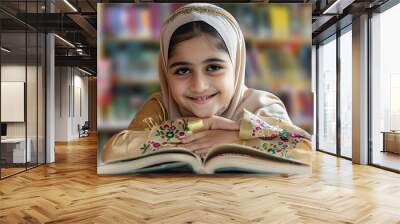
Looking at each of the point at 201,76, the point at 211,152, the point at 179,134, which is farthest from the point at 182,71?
the point at 211,152

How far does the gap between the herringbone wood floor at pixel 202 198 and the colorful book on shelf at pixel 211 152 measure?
181mm

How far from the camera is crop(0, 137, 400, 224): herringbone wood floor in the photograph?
3902mm

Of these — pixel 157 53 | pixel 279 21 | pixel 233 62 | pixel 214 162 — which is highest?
pixel 279 21

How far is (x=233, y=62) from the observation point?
6.44 m

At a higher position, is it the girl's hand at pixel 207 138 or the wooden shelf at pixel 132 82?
the wooden shelf at pixel 132 82

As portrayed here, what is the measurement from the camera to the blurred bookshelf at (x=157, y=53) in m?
6.53

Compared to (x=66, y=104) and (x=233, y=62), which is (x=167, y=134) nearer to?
(x=233, y=62)

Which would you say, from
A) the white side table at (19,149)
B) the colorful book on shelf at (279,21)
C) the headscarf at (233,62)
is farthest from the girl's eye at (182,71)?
the white side table at (19,149)

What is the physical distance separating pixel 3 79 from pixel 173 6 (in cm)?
306

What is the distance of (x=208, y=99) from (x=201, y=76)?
40cm

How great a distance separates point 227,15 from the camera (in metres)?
6.53

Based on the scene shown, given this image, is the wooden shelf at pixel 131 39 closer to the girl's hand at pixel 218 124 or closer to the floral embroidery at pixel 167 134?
the floral embroidery at pixel 167 134

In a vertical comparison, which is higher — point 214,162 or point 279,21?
point 279,21

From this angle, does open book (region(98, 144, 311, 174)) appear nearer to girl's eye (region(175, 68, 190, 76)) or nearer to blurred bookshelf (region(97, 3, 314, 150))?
blurred bookshelf (region(97, 3, 314, 150))
